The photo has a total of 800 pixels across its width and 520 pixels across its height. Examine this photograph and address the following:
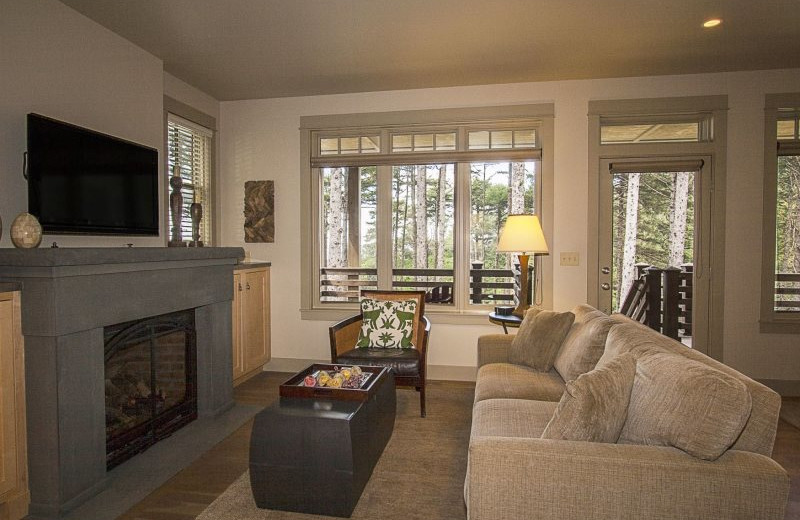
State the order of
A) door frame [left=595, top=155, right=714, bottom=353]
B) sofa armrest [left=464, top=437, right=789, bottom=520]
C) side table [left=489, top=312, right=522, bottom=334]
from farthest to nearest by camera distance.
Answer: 1. door frame [left=595, top=155, right=714, bottom=353]
2. side table [left=489, top=312, right=522, bottom=334]
3. sofa armrest [left=464, top=437, right=789, bottom=520]

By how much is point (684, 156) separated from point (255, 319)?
4092 millimetres

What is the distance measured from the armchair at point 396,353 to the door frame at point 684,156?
161cm

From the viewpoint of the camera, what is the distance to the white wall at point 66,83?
2.53m

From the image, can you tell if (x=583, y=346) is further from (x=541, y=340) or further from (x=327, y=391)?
(x=327, y=391)

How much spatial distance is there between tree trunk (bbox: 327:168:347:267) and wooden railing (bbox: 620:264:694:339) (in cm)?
270

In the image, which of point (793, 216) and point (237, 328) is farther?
point (237, 328)

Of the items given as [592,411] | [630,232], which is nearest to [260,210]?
[630,232]

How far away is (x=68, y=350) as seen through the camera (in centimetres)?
218

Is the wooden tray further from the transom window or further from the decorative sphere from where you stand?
the transom window

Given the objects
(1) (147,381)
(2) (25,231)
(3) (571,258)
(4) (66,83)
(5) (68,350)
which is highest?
(4) (66,83)

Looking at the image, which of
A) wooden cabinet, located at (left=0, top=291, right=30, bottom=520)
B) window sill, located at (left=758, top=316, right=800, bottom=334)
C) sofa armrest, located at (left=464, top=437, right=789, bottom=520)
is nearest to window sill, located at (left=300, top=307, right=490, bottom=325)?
window sill, located at (left=758, top=316, right=800, bottom=334)

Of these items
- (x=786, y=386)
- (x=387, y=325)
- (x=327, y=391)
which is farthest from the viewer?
(x=786, y=386)

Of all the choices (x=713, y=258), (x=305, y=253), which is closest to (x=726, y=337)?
(x=713, y=258)

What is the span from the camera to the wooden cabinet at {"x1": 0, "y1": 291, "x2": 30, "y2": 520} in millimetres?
2021
